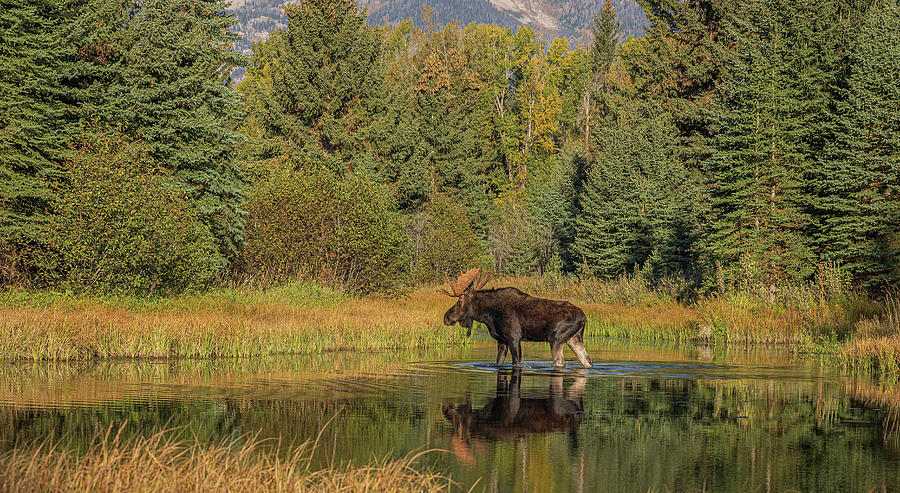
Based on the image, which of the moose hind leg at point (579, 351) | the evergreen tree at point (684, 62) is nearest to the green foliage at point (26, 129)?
the moose hind leg at point (579, 351)

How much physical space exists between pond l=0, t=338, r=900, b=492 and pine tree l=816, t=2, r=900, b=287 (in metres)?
14.8

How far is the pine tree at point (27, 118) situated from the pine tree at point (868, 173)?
29109 mm

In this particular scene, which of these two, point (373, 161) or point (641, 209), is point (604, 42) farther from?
point (641, 209)

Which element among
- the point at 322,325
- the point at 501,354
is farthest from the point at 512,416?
the point at 322,325

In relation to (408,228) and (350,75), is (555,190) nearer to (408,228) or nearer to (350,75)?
(408,228)

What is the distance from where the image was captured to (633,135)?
195 ft

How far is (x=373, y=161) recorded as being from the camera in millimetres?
65688

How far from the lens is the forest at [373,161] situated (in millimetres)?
30984

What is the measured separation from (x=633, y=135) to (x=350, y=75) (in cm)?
1952

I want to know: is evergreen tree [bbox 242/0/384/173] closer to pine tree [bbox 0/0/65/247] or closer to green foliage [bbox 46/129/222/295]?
pine tree [bbox 0/0/65/247]

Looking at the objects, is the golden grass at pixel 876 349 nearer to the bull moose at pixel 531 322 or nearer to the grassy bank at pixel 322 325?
the grassy bank at pixel 322 325

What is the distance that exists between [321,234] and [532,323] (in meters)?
21.2

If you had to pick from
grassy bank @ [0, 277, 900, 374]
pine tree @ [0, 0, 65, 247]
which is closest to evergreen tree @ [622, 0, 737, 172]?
grassy bank @ [0, 277, 900, 374]

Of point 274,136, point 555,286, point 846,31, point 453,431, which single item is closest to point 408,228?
point 274,136
